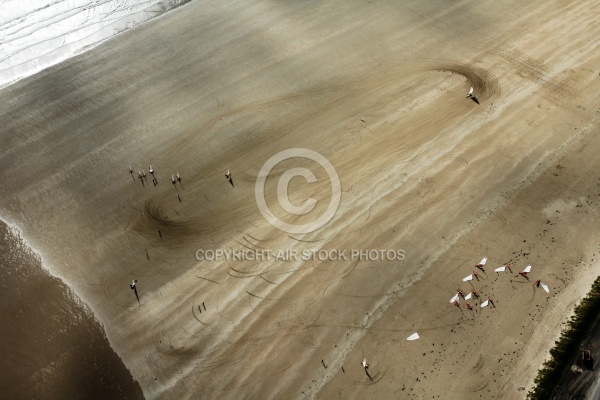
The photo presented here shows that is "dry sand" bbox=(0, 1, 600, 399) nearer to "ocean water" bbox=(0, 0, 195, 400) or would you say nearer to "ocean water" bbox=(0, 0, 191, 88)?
"ocean water" bbox=(0, 0, 195, 400)

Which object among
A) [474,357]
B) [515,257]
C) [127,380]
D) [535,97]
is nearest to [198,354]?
[127,380]

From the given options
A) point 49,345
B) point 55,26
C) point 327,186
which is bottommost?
point 327,186

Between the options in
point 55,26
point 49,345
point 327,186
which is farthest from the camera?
point 55,26

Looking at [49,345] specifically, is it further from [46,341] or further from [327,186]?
[327,186]

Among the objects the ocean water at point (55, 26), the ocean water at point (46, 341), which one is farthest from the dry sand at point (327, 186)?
the ocean water at point (55, 26)

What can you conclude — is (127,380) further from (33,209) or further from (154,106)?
(154,106)

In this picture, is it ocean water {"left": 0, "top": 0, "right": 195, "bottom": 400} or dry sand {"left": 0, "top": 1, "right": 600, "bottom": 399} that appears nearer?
ocean water {"left": 0, "top": 0, "right": 195, "bottom": 400}

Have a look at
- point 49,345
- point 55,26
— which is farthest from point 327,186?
point 55,26

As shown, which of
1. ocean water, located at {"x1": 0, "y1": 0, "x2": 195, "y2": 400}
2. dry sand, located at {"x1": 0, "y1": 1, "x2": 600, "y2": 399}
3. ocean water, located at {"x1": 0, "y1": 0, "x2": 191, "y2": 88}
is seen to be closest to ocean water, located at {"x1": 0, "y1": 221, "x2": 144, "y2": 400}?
ocean water, located at {"x1": 0, "y1": 0, "x2": 195, "y2": 400}
